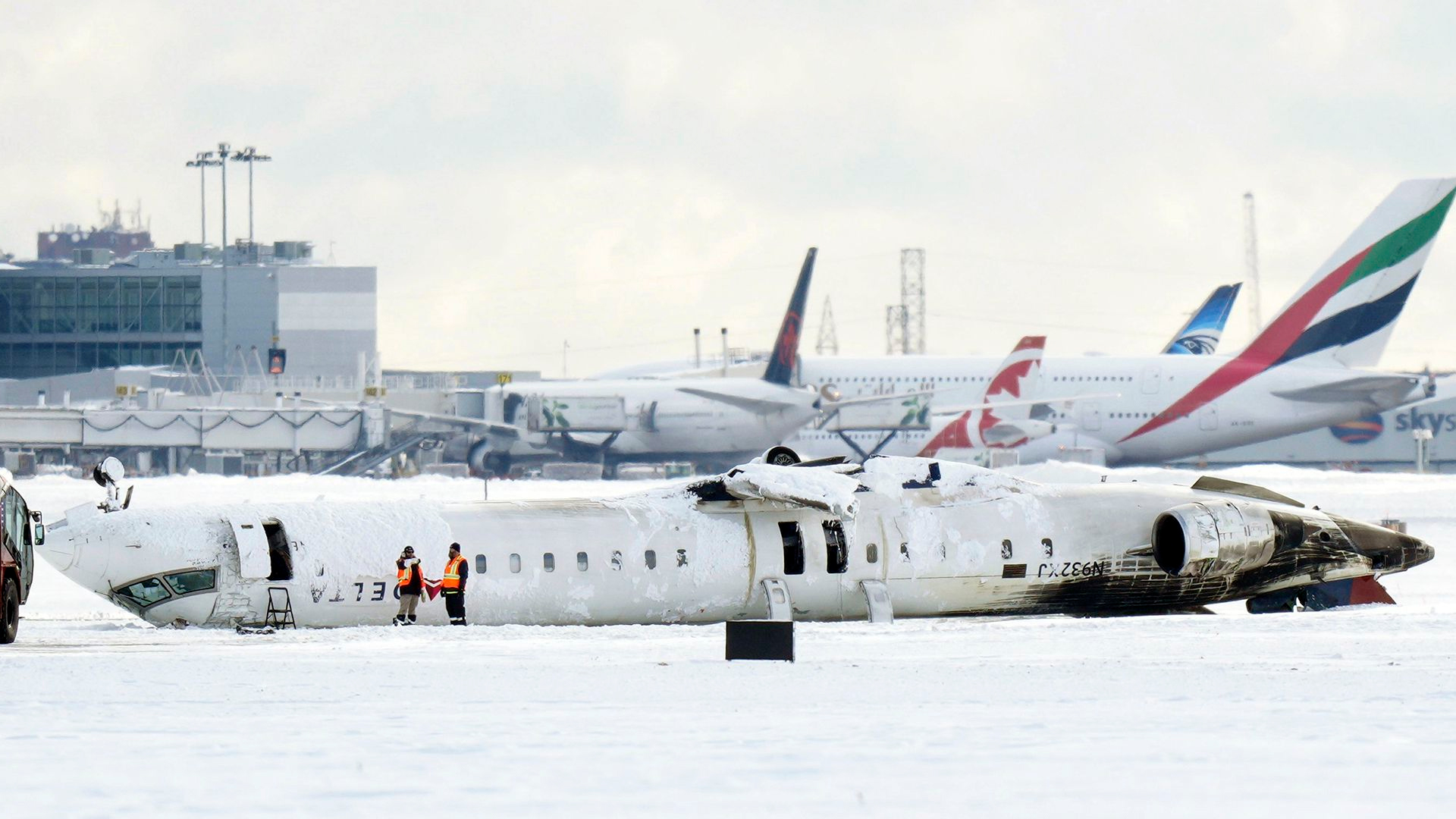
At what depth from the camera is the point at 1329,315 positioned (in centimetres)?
7381

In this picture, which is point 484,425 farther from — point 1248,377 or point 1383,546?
point 1383,546

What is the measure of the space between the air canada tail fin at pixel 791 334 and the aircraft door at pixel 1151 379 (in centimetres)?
1494

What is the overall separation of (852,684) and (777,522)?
7.83 meters

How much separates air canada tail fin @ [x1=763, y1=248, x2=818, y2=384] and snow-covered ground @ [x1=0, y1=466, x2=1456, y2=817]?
50.3m

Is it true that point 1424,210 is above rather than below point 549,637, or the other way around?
above

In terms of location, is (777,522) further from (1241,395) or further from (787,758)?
(1241,395)

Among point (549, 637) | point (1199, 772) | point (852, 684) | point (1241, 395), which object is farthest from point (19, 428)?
point (1199, 772)

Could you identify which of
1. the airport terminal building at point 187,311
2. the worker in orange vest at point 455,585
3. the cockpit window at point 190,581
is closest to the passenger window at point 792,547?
the worker in orange vest at point 455,585

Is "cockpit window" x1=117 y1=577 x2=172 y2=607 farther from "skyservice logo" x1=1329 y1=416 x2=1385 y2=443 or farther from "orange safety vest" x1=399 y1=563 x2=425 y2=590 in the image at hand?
"skyservice logo" x1=1329 y1=416 x2=1385 y2=443

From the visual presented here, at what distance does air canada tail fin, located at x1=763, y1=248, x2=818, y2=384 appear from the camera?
74875 millimetres

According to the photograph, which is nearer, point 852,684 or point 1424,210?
point 852,684

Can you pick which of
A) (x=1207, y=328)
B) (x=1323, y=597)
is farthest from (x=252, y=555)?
(x=1207, y=328)

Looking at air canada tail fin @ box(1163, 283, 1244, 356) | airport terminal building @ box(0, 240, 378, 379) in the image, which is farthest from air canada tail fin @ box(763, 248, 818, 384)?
airport terminal building @ box(0, 240, 378, 379)

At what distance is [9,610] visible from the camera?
71.6ft
